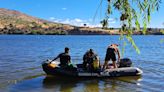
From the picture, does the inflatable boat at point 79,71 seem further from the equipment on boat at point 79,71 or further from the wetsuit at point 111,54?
the wetsuit at point 111,54

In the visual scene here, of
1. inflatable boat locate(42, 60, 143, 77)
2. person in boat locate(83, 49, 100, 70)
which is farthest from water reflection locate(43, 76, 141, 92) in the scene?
person in boat locate(83, 49, 100, 70)

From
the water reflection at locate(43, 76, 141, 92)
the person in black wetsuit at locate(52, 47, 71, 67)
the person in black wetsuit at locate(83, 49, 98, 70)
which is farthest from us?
the person in black wetsuit at locate(83, 49, 98, 70)

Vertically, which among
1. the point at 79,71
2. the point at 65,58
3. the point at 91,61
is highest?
the point at 65,58

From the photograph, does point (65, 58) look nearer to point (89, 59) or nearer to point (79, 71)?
point (79, 71)

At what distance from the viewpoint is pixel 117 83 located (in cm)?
A: 1543

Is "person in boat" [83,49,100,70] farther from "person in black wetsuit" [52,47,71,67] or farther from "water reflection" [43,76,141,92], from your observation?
"person in black wetsuit" [52,47,71,67]

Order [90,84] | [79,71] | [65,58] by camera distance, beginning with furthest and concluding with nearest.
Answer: [79,71]
[65,58]
[90,84]

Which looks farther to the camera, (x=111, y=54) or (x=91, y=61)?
(x=111, y=54)

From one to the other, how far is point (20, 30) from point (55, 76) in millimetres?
169421

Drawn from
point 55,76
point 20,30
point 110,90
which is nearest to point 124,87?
point 110,90

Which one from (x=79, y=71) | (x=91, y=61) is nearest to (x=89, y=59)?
(x=91, y=61)

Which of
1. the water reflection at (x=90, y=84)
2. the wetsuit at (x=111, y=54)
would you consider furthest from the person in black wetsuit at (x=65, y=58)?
the wetsuit at (x=111, y=54)

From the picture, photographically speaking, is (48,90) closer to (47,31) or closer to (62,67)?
(62,67)

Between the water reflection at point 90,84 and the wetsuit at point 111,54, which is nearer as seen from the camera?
the water reflection at point 90,84
